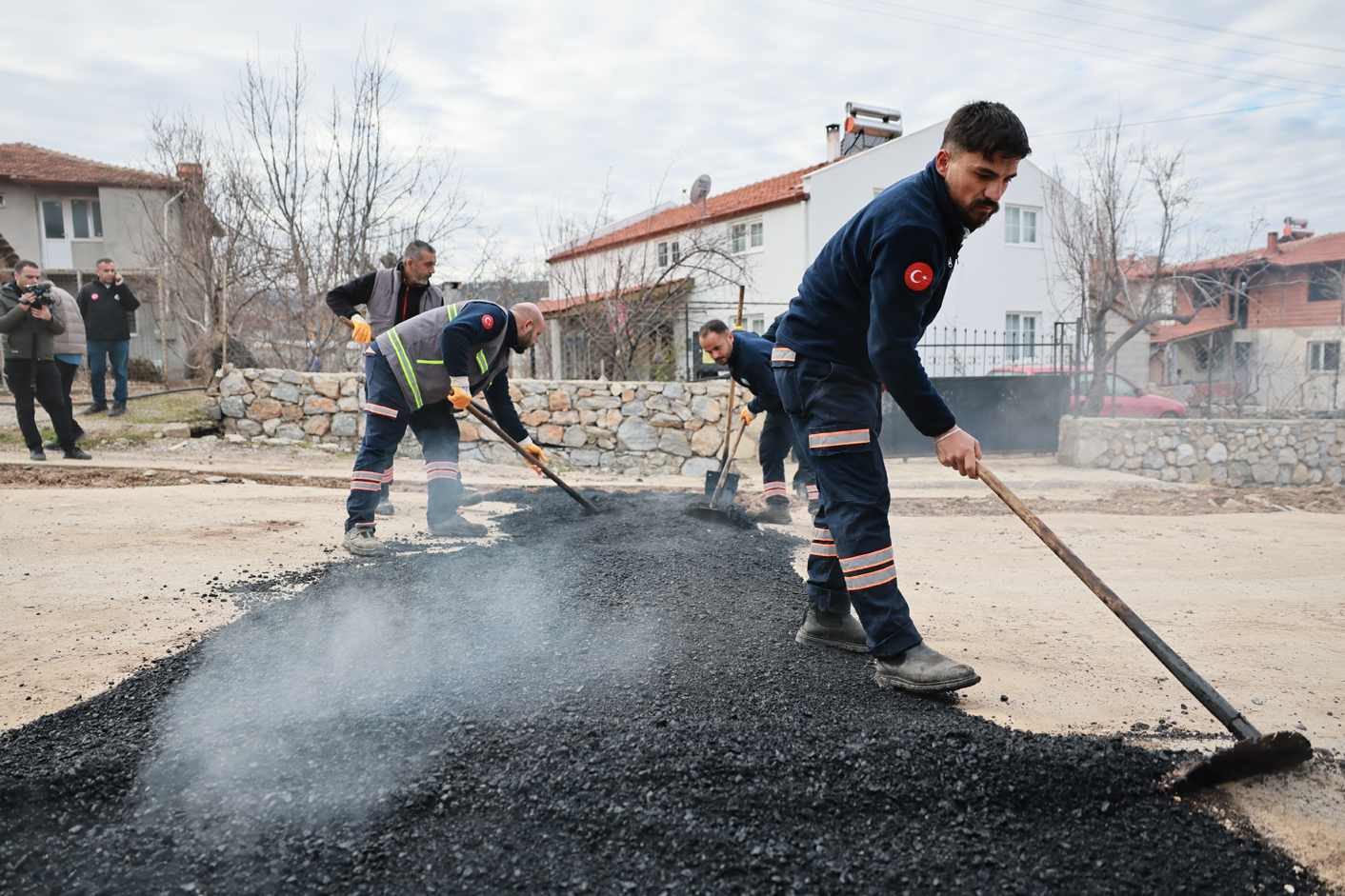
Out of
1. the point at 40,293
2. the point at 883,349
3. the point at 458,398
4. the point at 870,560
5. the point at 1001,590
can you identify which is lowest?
the point at 1001,590

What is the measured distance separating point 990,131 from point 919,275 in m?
0.45

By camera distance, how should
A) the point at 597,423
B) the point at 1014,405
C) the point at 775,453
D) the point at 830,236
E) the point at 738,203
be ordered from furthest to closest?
the point at 738,203, the point at 830,236, the point at 1014,405, the point at 597,423, the point at 775,453

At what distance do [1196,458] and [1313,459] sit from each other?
1.58 meters

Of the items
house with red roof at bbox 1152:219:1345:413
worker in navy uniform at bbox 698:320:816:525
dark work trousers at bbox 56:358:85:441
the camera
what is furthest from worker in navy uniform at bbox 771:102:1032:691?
house with red roof at bbox 1152:219:1345:413

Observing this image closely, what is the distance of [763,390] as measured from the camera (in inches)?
213

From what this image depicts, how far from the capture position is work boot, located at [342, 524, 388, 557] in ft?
13.6

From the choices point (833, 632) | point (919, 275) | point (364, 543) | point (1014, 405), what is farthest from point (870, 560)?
point (1014, 405)

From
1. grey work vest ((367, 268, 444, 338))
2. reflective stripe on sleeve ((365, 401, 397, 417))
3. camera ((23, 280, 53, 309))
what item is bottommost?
reflective stripe on sleeve ((365, 401, 397, 417))

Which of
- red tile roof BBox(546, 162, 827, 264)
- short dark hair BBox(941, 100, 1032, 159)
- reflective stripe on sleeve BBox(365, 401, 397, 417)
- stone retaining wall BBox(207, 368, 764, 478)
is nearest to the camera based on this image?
short dark hair BBox(941, 100, 1032, 159)

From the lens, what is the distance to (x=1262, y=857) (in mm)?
1676

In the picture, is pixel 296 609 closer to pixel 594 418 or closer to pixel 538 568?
pixel 538 568

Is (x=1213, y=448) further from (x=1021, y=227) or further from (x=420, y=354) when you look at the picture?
(x=1021, y=227)

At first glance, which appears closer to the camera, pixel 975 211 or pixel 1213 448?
pixel 975 211

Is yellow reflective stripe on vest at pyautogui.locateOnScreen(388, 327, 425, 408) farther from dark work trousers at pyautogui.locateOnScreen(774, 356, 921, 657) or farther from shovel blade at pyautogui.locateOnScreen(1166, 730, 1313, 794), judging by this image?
shovel blade at pyautogui.locateOnScreen(1166, 730, 1313, 794)
